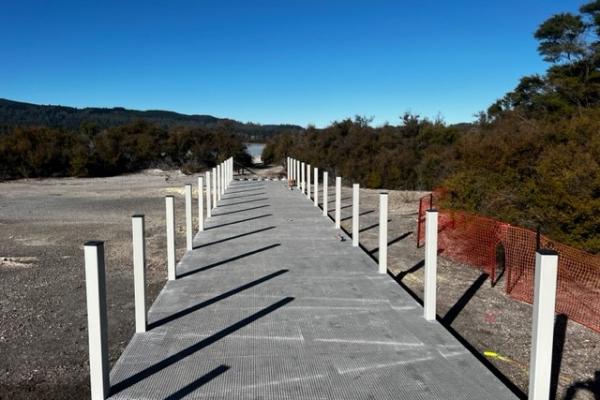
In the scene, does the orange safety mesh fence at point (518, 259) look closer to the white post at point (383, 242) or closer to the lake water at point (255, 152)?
the white post at point (383, 242)

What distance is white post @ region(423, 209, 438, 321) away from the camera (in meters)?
4.96

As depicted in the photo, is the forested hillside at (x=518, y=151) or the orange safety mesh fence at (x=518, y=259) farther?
the forested hillside at (x=518, y=151)

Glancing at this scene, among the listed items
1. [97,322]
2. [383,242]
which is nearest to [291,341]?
[97,322]

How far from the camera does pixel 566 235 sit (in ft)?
26.6

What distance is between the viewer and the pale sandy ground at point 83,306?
4.50 metres

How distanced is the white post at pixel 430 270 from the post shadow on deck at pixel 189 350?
1.46m

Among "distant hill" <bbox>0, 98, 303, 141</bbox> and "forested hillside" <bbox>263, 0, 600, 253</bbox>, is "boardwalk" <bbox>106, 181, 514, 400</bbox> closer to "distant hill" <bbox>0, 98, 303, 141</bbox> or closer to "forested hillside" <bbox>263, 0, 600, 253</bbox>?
"forested hillside" <bbox>263, 0, 600, 253</bbox>

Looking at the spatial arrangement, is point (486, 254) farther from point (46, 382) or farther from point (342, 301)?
point (46, 382)

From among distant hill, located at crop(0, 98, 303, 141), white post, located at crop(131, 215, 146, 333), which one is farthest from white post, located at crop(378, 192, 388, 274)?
distant hill, located at crop(0, 98, 303, 141)

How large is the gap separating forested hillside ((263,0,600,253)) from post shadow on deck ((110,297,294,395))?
535 cm

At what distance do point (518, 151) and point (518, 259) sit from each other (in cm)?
582

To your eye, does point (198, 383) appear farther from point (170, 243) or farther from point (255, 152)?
point (255, 152)

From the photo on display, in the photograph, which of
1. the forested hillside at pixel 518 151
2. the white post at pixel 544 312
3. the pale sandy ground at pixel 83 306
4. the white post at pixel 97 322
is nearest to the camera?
the white post at pixel 544 312

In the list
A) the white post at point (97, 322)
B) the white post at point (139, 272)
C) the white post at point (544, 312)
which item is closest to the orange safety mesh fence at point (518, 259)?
the white post at point (544, 312)
